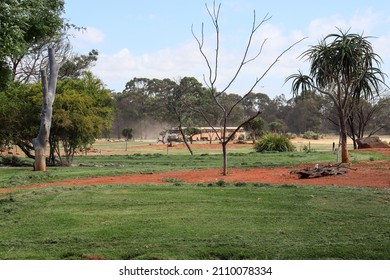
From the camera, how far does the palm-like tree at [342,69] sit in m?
20.5

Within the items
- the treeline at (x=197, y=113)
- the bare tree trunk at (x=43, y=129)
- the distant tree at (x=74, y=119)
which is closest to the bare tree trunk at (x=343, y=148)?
the distant tree at (x=74, y=119)

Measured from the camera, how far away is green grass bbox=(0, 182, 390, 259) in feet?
20.6

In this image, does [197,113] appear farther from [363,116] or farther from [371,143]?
[371,143]

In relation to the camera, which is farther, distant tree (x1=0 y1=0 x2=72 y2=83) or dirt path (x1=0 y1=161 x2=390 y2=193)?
dirt path (x1=0 y1=161 x2=390 y2=193)

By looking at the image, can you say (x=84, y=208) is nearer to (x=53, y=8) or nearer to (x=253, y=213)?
(x=253, y=213)

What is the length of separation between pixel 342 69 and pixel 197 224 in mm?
15043

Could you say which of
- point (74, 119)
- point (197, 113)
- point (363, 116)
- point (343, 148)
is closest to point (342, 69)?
point (343, 148)

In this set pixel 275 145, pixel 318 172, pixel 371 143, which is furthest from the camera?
pixel 275 145

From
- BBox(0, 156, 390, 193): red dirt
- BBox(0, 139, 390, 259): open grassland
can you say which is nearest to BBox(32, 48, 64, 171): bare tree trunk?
BBox(0, 156, 390, 193): red dirt

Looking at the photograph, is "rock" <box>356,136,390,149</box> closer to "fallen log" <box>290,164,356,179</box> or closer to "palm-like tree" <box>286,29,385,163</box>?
"palm-like tree" <box>286,29,385,163</box>

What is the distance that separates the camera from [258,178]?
15.4 meters

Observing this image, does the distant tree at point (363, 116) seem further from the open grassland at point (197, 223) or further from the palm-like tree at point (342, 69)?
the open grassland at point (197, 223)
